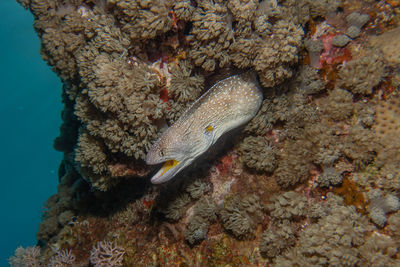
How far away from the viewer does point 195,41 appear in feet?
11.9

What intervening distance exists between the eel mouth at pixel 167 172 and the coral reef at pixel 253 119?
44 centimetres

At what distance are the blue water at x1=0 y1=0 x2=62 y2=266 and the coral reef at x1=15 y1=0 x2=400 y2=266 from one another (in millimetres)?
72152

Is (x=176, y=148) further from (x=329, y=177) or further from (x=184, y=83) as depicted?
(x=329, y=177)

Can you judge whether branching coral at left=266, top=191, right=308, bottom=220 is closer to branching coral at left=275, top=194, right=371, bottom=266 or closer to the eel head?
branching coral at left=275, top=194, right=371, bottom=266

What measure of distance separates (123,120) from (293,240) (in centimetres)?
320

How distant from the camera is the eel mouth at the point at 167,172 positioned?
11.5ft

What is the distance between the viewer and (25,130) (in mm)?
66875

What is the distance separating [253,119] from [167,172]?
A: 6.11ft

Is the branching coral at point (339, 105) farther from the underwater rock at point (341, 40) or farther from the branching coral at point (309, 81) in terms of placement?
the underwater rock at point (341, 40)

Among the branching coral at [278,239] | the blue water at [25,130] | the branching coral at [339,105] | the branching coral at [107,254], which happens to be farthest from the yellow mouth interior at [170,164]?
the blue water at [25,130]

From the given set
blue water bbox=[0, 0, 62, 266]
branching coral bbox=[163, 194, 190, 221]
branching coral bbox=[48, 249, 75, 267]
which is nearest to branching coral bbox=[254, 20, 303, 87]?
branching coral bbox=[163, 194, 190, 221]

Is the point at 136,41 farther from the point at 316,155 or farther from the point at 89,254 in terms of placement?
the point at 89,254

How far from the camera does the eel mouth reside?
350cm

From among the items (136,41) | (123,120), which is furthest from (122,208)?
(136,41)
